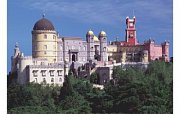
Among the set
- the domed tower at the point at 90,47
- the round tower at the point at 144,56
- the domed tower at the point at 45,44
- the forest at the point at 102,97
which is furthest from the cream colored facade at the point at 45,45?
the round tower at the point at 144,56

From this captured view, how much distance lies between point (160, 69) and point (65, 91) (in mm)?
1779

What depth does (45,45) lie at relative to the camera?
991 centimetres

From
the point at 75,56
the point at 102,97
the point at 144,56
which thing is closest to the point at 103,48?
the point at 75,56

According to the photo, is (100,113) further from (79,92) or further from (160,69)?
(160,69)

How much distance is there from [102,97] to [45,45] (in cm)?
295

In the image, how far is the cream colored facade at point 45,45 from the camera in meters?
9.50

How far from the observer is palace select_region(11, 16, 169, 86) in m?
9.00

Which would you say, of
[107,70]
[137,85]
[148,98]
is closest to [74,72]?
[107,70]

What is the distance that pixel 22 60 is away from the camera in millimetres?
8961

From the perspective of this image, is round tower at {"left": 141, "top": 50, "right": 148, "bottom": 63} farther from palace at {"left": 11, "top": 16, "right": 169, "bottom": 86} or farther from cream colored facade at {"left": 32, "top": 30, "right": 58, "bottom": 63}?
cream colored facade at {"left": 32, "top": 30, "right": 58, "bottom": 63}

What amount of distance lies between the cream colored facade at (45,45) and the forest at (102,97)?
1.26m

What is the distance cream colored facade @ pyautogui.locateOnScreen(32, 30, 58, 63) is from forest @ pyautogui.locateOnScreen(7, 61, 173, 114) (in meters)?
1.26

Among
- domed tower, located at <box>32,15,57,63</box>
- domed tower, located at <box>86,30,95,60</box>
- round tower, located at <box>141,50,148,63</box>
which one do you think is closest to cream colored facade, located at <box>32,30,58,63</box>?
domed tower, located at <box>32,15,57,63</box>

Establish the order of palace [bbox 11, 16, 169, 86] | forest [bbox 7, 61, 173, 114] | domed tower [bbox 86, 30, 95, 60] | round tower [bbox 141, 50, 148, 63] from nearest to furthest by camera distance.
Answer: forest [bbox 7, 61, 173, 114] → palace [bbox 11, 16, 169, 86] → round tower [bbox 141, 50, 148, 63] → domed tower [bbox 86, 30, 95, 60]
